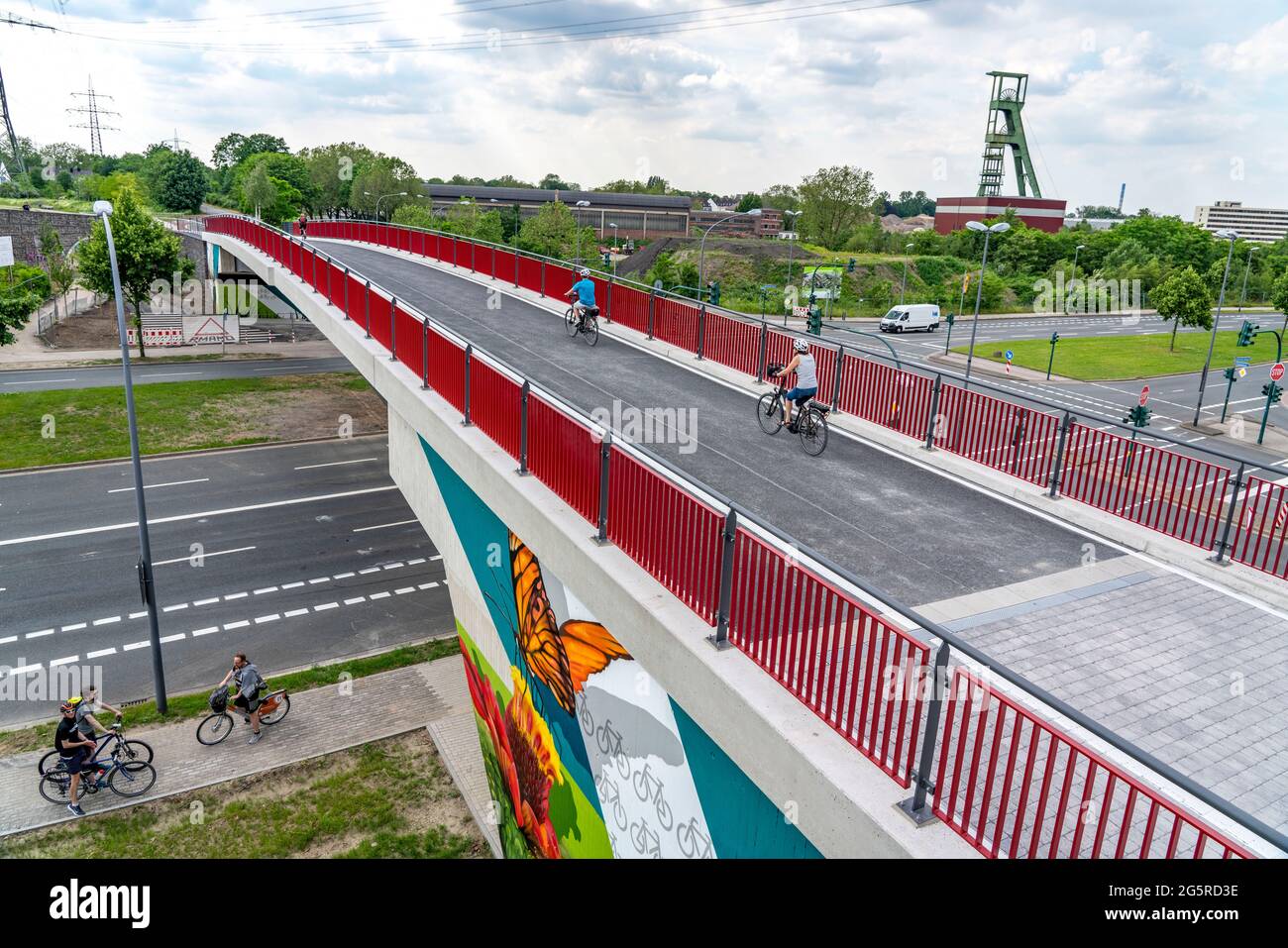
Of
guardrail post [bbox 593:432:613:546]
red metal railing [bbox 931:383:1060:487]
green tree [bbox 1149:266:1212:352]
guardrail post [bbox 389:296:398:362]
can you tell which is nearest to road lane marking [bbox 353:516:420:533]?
guardrail post [bbox 389:296:398:362]

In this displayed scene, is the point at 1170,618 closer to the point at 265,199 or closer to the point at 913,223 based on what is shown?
the point at 265,199

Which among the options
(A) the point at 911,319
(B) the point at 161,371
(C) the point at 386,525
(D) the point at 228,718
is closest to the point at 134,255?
(B) the point at 161,371

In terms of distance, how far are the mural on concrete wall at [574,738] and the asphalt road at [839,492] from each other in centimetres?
239

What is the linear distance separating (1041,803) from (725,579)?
2.57m

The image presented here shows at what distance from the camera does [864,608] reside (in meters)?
5.06

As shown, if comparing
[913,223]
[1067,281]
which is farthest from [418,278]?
[913,223]

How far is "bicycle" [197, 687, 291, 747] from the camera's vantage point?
1535cm

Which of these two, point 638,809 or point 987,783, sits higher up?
point 987,783

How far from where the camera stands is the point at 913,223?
197875 mm

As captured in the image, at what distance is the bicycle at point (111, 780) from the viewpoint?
1371 cm

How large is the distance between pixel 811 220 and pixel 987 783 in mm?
100719

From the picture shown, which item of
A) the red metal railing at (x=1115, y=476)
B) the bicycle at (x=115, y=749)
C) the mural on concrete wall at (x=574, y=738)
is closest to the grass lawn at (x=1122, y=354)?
the red metal railing at (x=1115, y=476)

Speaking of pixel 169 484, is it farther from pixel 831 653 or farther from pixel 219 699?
pixel 831 653

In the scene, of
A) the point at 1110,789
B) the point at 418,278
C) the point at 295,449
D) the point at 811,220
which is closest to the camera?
the point at 1110,789
